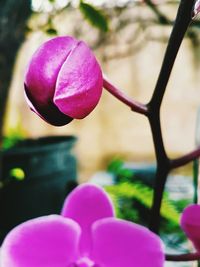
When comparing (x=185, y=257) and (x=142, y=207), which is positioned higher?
(x=185, y=257)

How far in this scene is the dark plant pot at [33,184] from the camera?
1192mm

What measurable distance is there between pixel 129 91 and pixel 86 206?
273 cm

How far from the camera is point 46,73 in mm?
183

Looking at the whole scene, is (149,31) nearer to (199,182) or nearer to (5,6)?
(5,6)

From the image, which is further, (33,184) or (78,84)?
(33,184)

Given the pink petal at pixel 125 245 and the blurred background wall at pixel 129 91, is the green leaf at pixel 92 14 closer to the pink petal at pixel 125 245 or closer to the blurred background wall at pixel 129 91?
the pink petal at pixel 125 245

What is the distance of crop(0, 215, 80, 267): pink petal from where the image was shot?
7.8 inches

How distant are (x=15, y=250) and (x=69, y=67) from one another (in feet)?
0.27

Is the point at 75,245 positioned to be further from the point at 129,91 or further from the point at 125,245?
the point at 129,91

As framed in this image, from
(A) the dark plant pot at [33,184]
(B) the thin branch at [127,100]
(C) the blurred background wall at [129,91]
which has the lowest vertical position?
(C) the blurred background wall at [129,91]

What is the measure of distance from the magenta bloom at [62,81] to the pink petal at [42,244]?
48 mm

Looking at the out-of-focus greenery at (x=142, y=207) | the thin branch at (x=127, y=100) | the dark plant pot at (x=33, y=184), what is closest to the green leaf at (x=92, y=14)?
the out-of-focus greenery at (x=142, y=207)

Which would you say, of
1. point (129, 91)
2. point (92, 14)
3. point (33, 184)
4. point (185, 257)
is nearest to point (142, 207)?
point (33, 184)

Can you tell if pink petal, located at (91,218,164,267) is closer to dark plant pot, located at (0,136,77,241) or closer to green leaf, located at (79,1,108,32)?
green leaf, located at (79,1,108,32)
